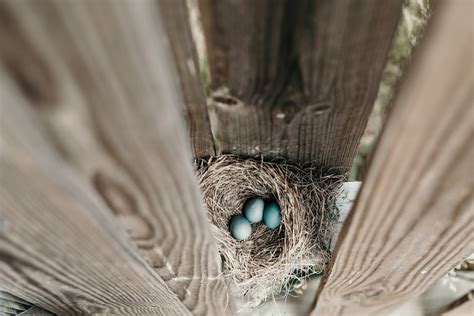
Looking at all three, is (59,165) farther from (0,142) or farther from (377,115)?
(377,115)

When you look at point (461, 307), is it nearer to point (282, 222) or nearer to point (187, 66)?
point (282, 222)

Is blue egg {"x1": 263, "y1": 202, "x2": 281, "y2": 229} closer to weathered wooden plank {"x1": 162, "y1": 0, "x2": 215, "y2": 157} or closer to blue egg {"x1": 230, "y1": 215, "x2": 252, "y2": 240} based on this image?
blue egg {"x1": 230, "y1": 215, "x2": 252, "y2": 240}

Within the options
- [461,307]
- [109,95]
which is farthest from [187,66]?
[461,307]

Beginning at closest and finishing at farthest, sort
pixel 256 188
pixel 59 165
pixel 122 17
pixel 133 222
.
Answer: pixel 122 17 < pixel 59 165 < pixel 133 222 < pixel 256 188

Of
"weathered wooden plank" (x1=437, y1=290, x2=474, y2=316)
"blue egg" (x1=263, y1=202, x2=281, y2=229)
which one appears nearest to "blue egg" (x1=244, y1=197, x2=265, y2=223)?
"blue egg" (x1=263, y1=202, x2=281, y2=229)

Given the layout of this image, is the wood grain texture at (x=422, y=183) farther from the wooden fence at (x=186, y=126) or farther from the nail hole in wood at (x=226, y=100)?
the nail hole in wood at (x=226, y=100)

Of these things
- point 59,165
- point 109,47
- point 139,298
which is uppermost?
point 109,47

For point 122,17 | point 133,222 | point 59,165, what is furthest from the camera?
point 133,222

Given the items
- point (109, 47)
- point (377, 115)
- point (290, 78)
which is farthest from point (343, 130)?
point (109, 47)
